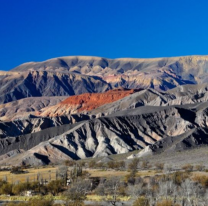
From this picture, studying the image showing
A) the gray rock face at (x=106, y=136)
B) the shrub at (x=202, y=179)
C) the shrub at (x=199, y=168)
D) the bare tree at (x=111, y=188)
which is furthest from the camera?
the gray rock face at (x=106, y=136)

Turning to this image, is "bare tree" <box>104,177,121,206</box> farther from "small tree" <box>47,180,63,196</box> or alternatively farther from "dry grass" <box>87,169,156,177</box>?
"small tree" <box>47,180,63,196</box>

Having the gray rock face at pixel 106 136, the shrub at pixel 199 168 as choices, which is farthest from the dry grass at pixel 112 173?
the gray rock face at pixel 106 136

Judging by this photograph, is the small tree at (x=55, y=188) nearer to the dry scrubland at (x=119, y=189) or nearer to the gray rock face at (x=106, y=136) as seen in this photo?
the dry scrubland at (x=119, y=189)

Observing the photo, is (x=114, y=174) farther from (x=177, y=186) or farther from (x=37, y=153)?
(x=37, y=153)

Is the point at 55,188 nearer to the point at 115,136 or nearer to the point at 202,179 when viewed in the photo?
the point at 202,179

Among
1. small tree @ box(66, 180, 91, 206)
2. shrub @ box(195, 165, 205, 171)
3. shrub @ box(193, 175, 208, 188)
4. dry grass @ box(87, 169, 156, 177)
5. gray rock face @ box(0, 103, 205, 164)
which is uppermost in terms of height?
gray rock face @ box(0, 103, 205, 164)

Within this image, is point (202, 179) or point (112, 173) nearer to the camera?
point (202, 179)

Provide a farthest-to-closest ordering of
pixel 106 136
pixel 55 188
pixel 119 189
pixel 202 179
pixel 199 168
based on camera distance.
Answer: pixel 106 136, pixel 199 168, pixel 55 188, pixel 202 179, pixel 119 189

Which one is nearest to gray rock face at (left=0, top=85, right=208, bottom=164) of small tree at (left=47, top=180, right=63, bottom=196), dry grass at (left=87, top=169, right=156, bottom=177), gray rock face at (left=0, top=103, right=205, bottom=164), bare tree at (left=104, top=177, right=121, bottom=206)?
gray rock face at (left=0, top=103, right=205, bottom=164)

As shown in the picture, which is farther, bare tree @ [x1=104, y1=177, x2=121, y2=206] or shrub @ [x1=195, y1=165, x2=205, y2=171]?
shrub @ [x1=195, y1=165, x2=205, y2=171]

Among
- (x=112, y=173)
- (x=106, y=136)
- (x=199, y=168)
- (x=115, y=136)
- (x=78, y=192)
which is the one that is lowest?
(x=78, y=192)

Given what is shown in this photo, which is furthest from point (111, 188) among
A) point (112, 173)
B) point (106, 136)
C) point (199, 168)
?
point (106, 136)

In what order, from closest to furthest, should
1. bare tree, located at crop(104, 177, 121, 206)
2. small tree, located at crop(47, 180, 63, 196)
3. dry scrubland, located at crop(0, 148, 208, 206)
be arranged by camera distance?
dry scrubland, located at crop(0, 148, 208, 206) < bare tree, located at crop(104, 177, 121, 206) < small tree, located at crop(47, 180, 63, 196)

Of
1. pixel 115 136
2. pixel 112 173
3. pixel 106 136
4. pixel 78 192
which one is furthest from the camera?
pixel 106 136
